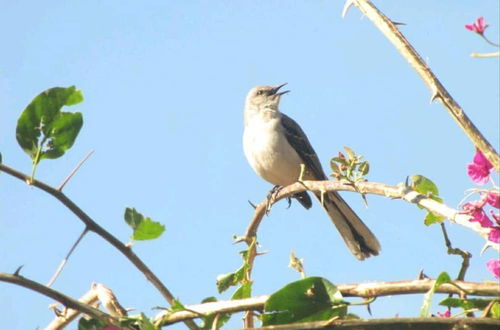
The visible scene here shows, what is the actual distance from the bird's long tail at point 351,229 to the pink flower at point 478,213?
12.9ft

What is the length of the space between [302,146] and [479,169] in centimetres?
825

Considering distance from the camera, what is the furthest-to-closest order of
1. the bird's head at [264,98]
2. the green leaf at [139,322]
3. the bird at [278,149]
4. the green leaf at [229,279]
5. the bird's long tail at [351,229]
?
the bird's head at [264,98], the bird at [278,149], the bird's long tail at [351,229], the green leaf at [229,279], the green leaf at [139,322]

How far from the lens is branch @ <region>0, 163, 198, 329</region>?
1.51 m

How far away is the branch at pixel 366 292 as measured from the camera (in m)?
1.48

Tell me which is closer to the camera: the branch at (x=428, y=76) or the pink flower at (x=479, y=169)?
the branch at (x=428, y=76)

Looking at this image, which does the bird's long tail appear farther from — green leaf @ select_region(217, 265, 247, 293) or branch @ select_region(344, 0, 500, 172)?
branch @ select_region(344, 0, 500, 172)

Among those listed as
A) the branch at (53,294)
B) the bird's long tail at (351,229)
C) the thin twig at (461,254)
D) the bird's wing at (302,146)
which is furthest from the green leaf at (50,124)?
the bird's wing at (302,146)

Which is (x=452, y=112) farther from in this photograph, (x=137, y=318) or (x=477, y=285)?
(x=137, y=318)

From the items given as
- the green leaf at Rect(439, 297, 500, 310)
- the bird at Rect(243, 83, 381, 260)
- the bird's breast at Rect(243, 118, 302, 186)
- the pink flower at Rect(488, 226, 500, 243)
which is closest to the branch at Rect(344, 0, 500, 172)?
the pink flower at Rect(488, 226, 500, 243)

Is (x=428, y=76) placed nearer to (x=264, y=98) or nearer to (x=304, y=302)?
(x=304, y=302)

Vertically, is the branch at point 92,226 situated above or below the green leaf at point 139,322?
above

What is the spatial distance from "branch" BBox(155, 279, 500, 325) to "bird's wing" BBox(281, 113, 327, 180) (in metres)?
7.86

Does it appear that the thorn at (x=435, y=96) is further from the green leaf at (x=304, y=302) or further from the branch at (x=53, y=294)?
the branch at (x=53, y=294)

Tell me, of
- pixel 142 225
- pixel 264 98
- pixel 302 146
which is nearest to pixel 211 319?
pixel 142 225
